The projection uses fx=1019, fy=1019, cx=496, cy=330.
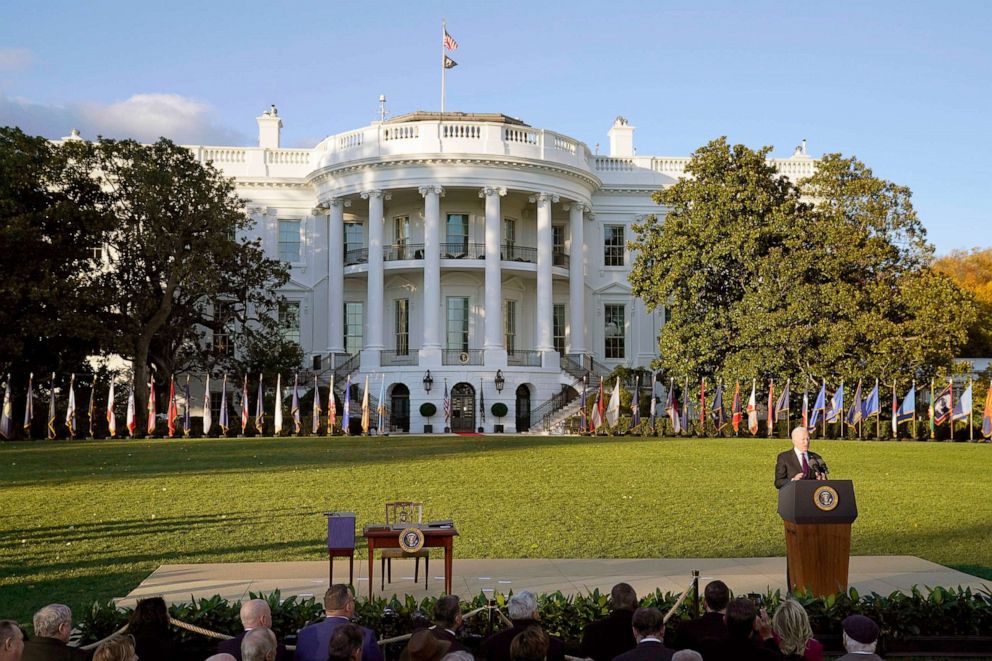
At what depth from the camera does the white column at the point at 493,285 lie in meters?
39.3

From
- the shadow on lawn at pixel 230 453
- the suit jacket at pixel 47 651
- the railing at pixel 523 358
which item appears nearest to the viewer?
the suit jacket at pixel 47 651

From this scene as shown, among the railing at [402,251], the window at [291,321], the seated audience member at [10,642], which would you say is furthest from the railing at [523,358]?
the seated audience member at [10,642]

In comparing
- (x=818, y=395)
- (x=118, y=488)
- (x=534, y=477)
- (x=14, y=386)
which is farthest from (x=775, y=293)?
(x=14, y=386)

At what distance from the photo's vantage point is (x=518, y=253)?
43688 mm

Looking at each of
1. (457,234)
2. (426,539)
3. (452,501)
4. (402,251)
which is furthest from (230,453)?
(457,234)

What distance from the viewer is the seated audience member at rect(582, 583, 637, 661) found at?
21.2 feet

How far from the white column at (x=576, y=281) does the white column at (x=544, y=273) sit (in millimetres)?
1547

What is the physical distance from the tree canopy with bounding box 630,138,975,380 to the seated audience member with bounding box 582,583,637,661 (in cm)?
2837

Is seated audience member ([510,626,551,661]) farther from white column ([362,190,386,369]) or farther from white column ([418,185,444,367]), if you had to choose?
white column ([362,190,386,369])

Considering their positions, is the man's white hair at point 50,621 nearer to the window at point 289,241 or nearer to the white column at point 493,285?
the white column at point 493,285

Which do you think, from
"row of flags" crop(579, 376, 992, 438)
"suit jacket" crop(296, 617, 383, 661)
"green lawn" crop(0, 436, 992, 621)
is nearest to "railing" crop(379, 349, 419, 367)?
"row of flags" crop(579, 376, 992, 438)

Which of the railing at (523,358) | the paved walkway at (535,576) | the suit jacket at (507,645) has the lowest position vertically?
the paved walkway at (535,576)

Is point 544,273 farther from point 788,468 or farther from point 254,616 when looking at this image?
point 254,616

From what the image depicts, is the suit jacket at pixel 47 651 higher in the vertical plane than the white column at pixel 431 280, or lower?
lower
